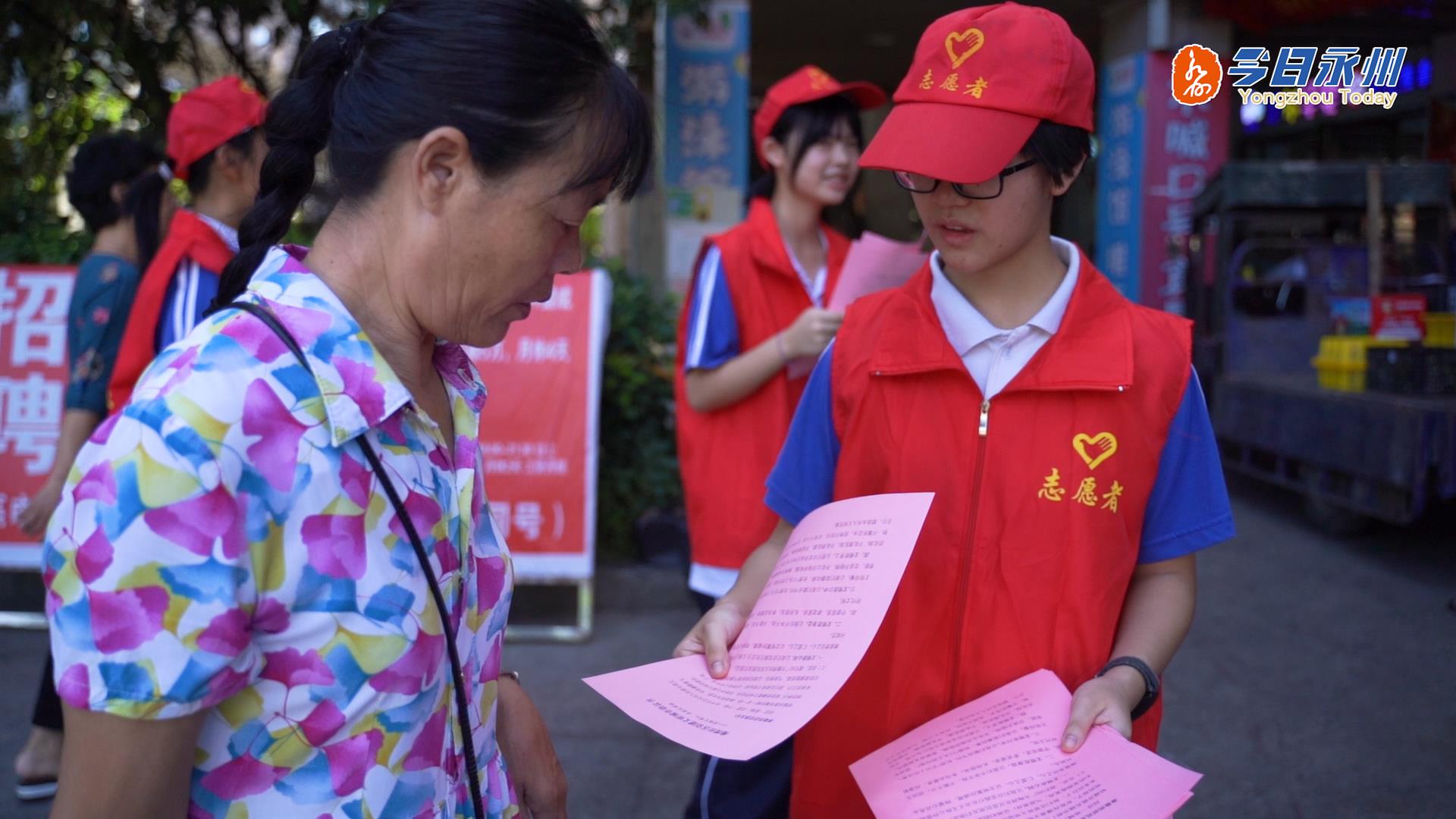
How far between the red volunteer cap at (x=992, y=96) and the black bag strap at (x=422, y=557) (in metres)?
0.80

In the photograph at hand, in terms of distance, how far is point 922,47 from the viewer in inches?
68.1

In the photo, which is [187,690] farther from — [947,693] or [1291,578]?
[1291,578]

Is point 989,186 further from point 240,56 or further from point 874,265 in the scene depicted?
point 240,56

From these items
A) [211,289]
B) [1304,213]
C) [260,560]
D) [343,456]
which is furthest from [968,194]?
[1304,213]

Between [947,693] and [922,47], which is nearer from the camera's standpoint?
[947,693]

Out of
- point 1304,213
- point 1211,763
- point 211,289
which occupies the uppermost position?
point 1304,213

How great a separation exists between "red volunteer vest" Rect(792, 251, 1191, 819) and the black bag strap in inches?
24.5

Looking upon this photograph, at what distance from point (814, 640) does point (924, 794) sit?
22 cm

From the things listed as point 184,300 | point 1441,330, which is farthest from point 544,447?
point 1441,330

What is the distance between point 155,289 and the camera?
113 inches

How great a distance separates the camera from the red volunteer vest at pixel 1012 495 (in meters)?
1.55

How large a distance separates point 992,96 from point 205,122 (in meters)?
2.12

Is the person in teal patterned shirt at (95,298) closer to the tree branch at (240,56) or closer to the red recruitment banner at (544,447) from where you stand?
the red recruitment banner at (544,447)

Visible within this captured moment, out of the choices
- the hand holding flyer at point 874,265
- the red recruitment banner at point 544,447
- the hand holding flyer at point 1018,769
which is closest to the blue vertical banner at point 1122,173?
the red recruitment banner at point 544,447
